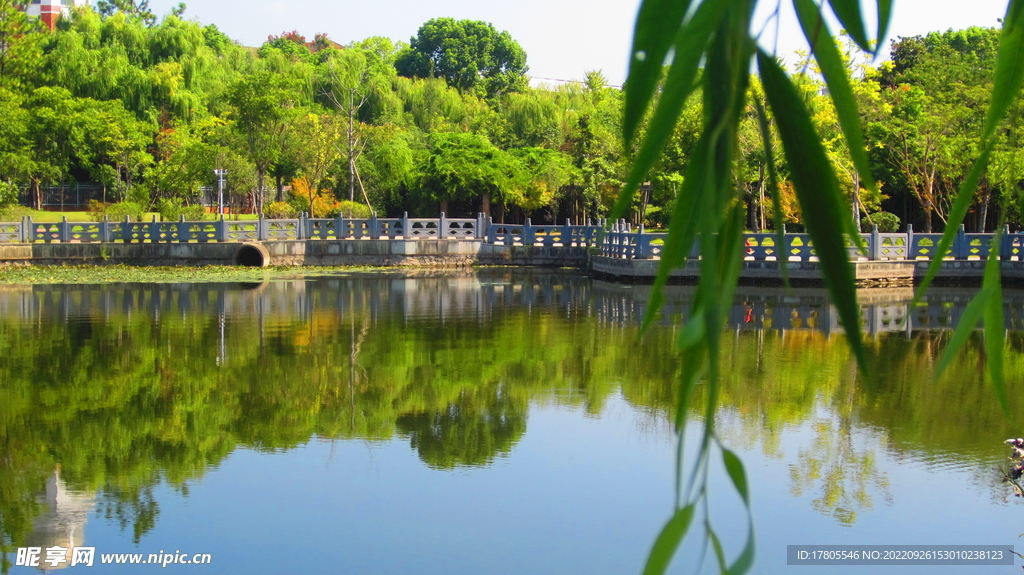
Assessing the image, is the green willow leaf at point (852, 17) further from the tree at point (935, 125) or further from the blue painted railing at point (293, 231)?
the blue painted railing at point (293, 231)

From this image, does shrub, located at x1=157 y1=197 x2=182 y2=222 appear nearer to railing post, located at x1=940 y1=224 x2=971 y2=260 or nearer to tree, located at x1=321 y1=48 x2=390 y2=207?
tree, located at x1=321 y1=48 x2=390 y2=207

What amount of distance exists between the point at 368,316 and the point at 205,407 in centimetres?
435

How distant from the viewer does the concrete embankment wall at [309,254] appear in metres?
17.4

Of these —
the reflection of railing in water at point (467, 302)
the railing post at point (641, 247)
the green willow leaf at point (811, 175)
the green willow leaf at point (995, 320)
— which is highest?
the green willow leaf at point (811, 175)

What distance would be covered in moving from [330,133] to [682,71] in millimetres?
20126

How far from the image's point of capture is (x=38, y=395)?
20.6 ft

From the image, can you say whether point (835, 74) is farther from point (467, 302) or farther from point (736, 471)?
point (467, 302)

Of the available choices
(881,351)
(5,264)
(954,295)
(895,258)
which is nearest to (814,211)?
(881,351)

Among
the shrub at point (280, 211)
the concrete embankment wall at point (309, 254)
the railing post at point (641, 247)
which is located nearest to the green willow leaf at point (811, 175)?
the railing post at point (641, 247)

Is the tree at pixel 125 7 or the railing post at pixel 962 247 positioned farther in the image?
the tree at pixel 125 7

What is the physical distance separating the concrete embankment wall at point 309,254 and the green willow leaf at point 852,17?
672 inches

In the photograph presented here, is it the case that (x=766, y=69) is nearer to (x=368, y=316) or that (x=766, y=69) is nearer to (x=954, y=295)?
(x=368, y=316)

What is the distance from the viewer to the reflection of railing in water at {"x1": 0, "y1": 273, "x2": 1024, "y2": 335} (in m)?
10.2

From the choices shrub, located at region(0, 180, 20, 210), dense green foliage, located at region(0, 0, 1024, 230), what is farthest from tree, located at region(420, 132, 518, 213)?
shrub, located at region(0, 180, 20, 210)
